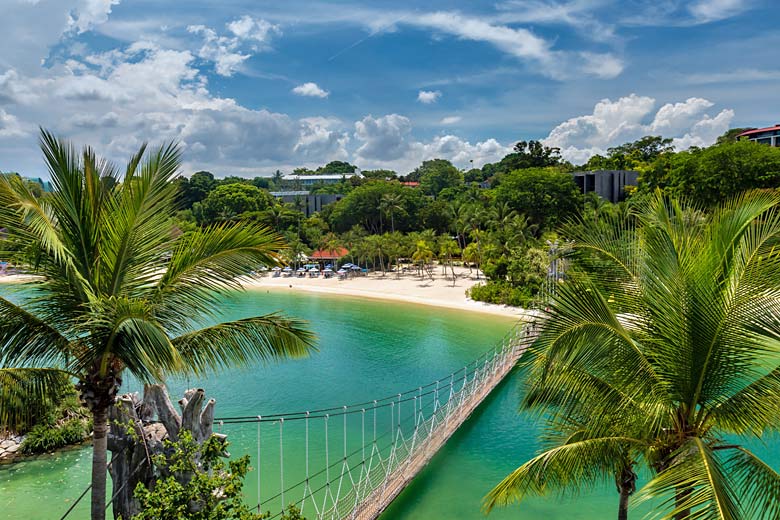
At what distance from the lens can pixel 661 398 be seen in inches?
159

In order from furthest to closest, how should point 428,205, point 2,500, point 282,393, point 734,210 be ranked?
point 428,205, point 282,393, point 2,500, point 734,210

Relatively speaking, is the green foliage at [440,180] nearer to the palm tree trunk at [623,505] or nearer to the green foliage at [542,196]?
the green foliage at [542,196]

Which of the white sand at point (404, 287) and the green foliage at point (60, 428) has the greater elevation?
the white sand at point (404, 287)

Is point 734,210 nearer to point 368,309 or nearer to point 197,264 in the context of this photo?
point 197,264

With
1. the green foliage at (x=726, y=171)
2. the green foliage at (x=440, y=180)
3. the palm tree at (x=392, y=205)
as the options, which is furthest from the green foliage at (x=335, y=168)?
the green foliage at (x=726, y=171)

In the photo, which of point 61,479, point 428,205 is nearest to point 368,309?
point 61,479

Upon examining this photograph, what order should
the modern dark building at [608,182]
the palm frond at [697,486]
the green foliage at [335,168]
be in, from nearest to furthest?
the palm frond at [697,486] < the modern dark building at [608,182] < the green foliage at [335,168]

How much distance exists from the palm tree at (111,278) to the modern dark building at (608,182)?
159ft

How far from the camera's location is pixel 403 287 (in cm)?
3688

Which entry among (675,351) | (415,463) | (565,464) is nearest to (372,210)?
(415,463)

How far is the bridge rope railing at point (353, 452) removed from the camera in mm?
9273

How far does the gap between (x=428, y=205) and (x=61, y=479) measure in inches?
1787

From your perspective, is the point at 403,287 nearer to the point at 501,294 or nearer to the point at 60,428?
the point at 501,294

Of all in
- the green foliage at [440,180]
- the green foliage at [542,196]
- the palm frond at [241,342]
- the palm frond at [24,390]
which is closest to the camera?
the palm frond at [24,390]
